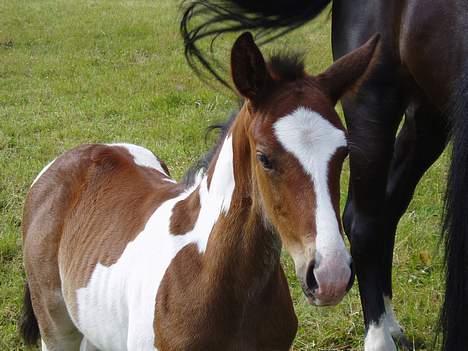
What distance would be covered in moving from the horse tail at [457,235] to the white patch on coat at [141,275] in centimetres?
69

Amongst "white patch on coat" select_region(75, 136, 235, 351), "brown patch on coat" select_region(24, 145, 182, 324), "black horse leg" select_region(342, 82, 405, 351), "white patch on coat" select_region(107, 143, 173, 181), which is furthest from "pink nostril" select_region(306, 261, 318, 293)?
"white patch on coat" select_region(107, 143, 173, 181)

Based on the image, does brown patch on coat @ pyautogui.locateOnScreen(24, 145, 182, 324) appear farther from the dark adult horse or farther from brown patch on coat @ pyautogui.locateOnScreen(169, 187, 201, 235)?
the dark adult horse

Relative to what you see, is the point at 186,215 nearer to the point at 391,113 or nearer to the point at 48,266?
the point at 48,266

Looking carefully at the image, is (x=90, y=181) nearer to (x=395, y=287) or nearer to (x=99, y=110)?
(x=395, y=287)

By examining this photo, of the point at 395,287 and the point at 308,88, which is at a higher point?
the point at 308,88

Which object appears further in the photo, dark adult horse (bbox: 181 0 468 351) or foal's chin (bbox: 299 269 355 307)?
dark adult horse (bbox: 181 0 468 351)

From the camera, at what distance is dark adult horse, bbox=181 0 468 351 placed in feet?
6.87

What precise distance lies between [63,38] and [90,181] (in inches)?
297

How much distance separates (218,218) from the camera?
1.99 metres

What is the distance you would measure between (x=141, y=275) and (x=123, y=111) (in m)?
4.15

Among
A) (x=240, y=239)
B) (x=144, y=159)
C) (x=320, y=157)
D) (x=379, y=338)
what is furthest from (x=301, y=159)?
(x=379, y=338)

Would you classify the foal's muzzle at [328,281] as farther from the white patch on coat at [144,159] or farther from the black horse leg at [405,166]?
the black horse leg at [405,166]

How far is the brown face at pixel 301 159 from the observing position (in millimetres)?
1579

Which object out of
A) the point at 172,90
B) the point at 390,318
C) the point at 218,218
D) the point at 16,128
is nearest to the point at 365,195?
the point at 390,318
